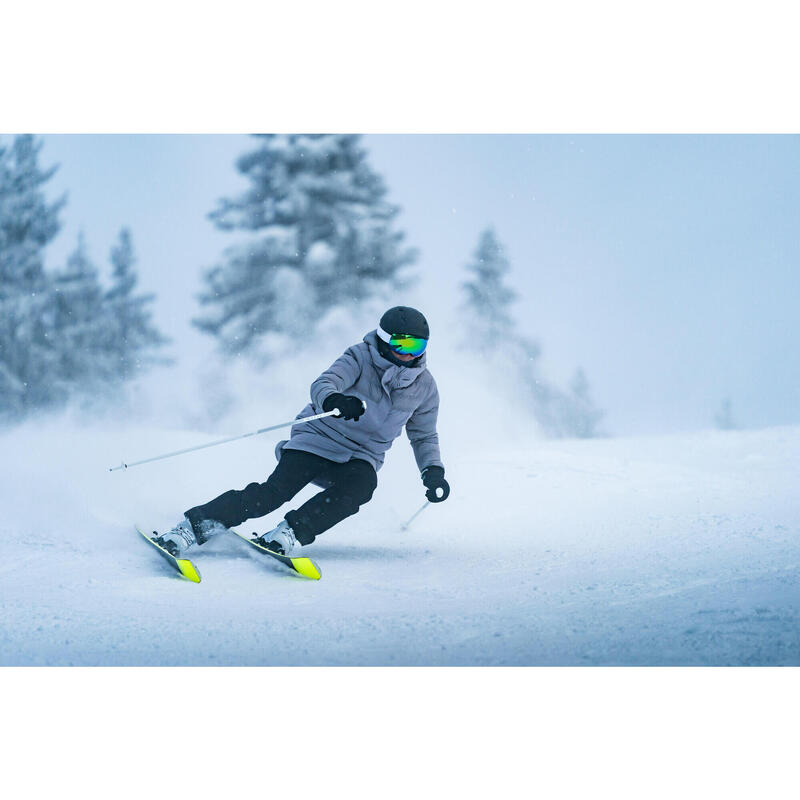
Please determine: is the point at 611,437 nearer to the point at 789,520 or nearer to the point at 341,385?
the point at 789,520

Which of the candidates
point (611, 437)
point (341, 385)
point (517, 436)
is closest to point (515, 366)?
point (517, 436)

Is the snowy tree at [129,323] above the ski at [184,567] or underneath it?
above

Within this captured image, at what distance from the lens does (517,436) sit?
344cm

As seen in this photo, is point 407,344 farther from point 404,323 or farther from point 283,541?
point 283,541

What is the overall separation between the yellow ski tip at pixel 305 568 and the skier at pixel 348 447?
38 millimetres

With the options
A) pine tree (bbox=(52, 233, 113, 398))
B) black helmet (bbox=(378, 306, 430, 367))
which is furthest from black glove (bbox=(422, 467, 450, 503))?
pine tree (bbox=(52, 233, 113, 398))

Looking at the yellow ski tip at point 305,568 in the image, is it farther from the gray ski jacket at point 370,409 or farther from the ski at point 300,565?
the gray ski jacket at point 370,409

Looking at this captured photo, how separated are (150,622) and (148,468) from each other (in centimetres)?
97

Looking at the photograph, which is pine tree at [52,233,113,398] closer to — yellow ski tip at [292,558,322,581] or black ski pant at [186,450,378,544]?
black ski pant at [186,450,378,544]

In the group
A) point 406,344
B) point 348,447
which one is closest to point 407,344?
point 406,344

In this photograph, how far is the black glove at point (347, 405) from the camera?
2.21 meters

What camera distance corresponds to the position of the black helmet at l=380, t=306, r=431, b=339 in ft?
7.82

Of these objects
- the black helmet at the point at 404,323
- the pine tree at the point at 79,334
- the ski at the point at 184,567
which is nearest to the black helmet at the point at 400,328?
the black helmet at the point at 404,323
